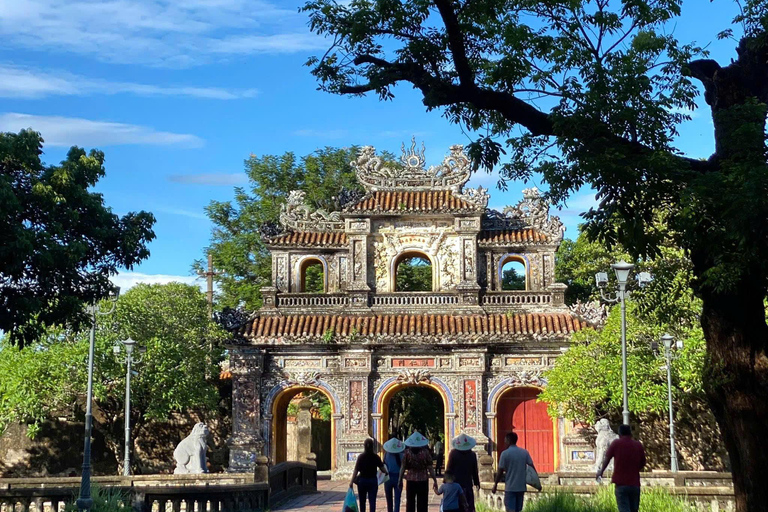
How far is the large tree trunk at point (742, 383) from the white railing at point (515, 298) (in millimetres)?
22046

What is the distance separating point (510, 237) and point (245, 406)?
1091cm

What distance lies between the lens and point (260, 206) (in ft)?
157

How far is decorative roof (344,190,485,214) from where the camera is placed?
3531 centimetres

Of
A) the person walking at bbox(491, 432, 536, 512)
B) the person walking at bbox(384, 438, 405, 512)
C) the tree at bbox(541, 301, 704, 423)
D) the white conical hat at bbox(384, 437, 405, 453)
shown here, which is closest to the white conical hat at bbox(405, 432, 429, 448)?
the person walking at bbox(384, 438, 405, 512)

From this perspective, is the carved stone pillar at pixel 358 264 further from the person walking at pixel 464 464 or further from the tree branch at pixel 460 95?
the tree branch at pixel 460 95

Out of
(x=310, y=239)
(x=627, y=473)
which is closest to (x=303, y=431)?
(x=310, y=239)

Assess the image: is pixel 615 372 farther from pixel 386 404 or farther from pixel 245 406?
pixel 245 406

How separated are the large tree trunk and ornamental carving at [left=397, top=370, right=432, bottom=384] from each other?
70.8 feet

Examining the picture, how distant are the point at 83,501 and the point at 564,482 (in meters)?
12.2

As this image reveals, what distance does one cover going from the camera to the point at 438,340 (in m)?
33.4

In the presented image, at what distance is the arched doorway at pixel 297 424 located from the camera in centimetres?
3491

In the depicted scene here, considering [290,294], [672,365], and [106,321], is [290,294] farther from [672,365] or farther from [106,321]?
[672,365]

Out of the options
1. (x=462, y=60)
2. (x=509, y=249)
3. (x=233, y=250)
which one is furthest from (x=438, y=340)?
(x=462, y=60)

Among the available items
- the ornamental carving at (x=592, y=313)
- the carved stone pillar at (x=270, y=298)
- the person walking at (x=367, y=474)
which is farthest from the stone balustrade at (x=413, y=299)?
the person walking at (x=367, y=474)
